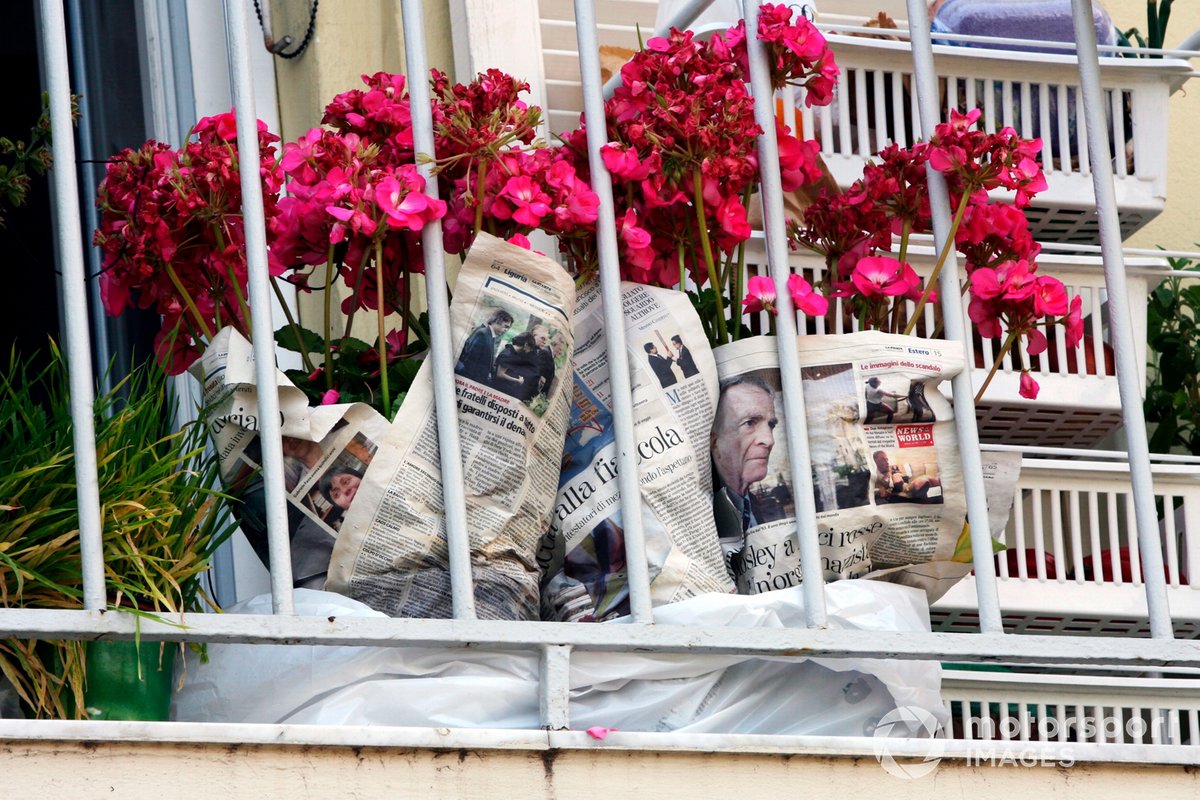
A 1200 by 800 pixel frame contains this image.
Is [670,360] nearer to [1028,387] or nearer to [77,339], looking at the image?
[1028,387]

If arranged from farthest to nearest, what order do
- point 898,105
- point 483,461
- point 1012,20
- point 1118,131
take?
point 1012,20, point 1118,131, point 898,105, point 483,461

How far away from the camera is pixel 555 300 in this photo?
5.70 ft

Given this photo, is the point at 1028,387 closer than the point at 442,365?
No

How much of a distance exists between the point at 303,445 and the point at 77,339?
301 millimetres

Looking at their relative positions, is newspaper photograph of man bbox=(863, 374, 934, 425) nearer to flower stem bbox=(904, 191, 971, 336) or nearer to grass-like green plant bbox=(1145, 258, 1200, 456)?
flower stem bbox=(904, 191, 971, 336)

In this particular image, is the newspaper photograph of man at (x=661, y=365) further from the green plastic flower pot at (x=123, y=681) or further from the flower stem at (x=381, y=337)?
the green plastic flower pot at (x=123, y=681)

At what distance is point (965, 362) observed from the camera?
5.91 ft

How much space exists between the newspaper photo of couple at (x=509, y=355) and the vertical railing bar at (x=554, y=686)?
0.27m

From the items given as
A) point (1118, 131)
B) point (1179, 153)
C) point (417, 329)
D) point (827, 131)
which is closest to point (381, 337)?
point (417, 329)

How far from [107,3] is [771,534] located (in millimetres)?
1594

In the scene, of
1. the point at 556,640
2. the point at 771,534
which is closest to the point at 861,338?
the point at 771,534

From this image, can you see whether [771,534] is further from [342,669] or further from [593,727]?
[342,669]

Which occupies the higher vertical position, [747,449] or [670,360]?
[670,360]

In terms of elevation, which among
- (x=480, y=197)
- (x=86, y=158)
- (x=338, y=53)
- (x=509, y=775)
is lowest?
(x=509, y=775)
